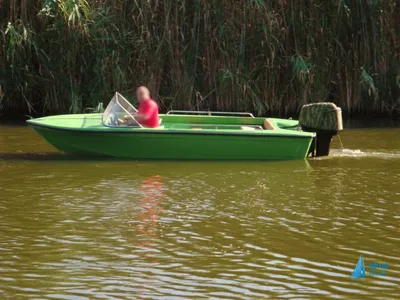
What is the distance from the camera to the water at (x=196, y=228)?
6.23 m

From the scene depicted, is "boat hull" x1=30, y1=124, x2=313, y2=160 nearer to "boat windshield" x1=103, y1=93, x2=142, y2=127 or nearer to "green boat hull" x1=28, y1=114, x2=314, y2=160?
"green boat hull" x1=28, y1=114, x2=314, y2=160

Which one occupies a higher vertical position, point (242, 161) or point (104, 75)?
point (104, 75)

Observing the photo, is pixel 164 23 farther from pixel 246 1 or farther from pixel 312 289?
pixel 312 289

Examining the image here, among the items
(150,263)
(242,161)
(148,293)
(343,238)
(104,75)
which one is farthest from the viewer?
(104,75)

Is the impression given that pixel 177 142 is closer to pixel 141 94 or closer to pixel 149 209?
pixel 141 94

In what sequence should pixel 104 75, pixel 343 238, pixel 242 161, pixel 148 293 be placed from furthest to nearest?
pixel 104 75, pixel 242 161, pixel 343 238, pixel 148 293

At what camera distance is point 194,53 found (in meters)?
16.4

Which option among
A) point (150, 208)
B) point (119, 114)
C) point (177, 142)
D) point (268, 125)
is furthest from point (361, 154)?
point (150, 208)

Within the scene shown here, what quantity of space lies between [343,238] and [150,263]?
5.66 ft

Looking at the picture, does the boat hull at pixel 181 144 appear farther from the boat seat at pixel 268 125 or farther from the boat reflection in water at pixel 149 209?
the boat reflection in water at pixel 149 209

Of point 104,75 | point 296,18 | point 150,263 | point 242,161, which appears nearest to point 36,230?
point 150,263

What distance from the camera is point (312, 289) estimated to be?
6129 millimetres

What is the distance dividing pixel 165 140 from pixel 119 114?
0.72 meters

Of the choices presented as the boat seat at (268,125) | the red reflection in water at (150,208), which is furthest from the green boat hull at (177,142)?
the red reflection in water at (150,208)
